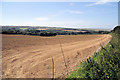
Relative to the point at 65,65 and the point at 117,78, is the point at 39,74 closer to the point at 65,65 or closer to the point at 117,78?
the point at 65,65

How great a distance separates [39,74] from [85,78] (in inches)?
81.1

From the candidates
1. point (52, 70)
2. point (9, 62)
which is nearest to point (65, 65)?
point (52, 70)

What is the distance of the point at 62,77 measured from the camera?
4.62m

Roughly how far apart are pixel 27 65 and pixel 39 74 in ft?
4.25

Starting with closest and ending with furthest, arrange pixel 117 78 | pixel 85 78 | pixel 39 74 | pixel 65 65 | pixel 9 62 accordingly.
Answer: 1. pixel 117 78
2. pixel 85 78
3. pixel 39 74
4. pixel 65 65
5. pixel 9 62

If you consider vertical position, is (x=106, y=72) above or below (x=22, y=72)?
above

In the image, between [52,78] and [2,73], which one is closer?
[52,78]

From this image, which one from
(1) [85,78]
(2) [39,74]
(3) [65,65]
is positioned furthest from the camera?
(3) [65,65]

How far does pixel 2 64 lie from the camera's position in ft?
19.4

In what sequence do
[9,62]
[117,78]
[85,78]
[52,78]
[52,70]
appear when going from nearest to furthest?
1. [117,78]
2. [85,78]
3. [52,78]
4. [52,70]
5. [9,62]

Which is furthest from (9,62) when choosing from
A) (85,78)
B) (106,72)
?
(106,72)

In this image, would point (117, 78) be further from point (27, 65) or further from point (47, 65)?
point (27, 65)

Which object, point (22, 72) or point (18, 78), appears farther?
point (22, 72)

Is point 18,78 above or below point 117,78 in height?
below
